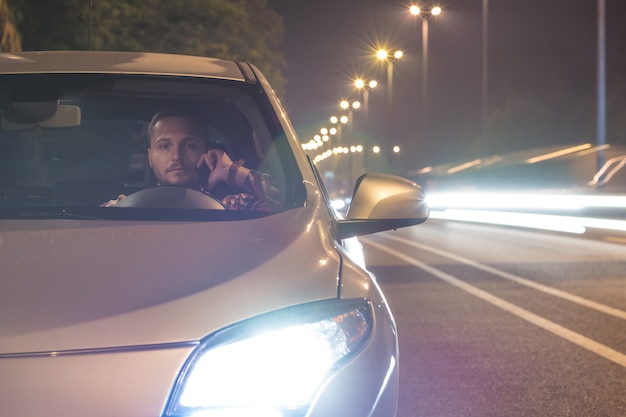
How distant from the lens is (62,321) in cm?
206

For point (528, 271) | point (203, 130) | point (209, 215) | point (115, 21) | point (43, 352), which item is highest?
point (115, 21)

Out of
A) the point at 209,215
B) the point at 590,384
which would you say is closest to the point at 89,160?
the point at 209,215

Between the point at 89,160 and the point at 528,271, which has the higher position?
the point at 89,160

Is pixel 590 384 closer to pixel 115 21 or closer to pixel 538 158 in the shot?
pixel 115 21

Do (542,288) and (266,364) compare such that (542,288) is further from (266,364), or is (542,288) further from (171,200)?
(266,364)

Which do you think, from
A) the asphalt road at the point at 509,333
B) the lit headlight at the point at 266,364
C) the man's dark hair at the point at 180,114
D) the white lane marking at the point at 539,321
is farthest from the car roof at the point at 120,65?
the white lane marking at the point at 539,321

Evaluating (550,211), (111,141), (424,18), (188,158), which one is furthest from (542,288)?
(424,18)

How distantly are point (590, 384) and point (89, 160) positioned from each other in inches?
139

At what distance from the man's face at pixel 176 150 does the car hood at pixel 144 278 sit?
1.14 meters

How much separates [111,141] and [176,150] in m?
0.88

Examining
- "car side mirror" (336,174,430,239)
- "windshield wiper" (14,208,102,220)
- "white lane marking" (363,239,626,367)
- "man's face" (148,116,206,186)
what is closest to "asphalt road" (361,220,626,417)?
"white lane marking" (363,239,626,367)

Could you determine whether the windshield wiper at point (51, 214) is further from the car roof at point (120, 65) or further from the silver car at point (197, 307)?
the car roof at point (120, 65)

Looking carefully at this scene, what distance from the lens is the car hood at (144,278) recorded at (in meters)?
Answer: 2.06

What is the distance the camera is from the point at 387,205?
3.16 m
